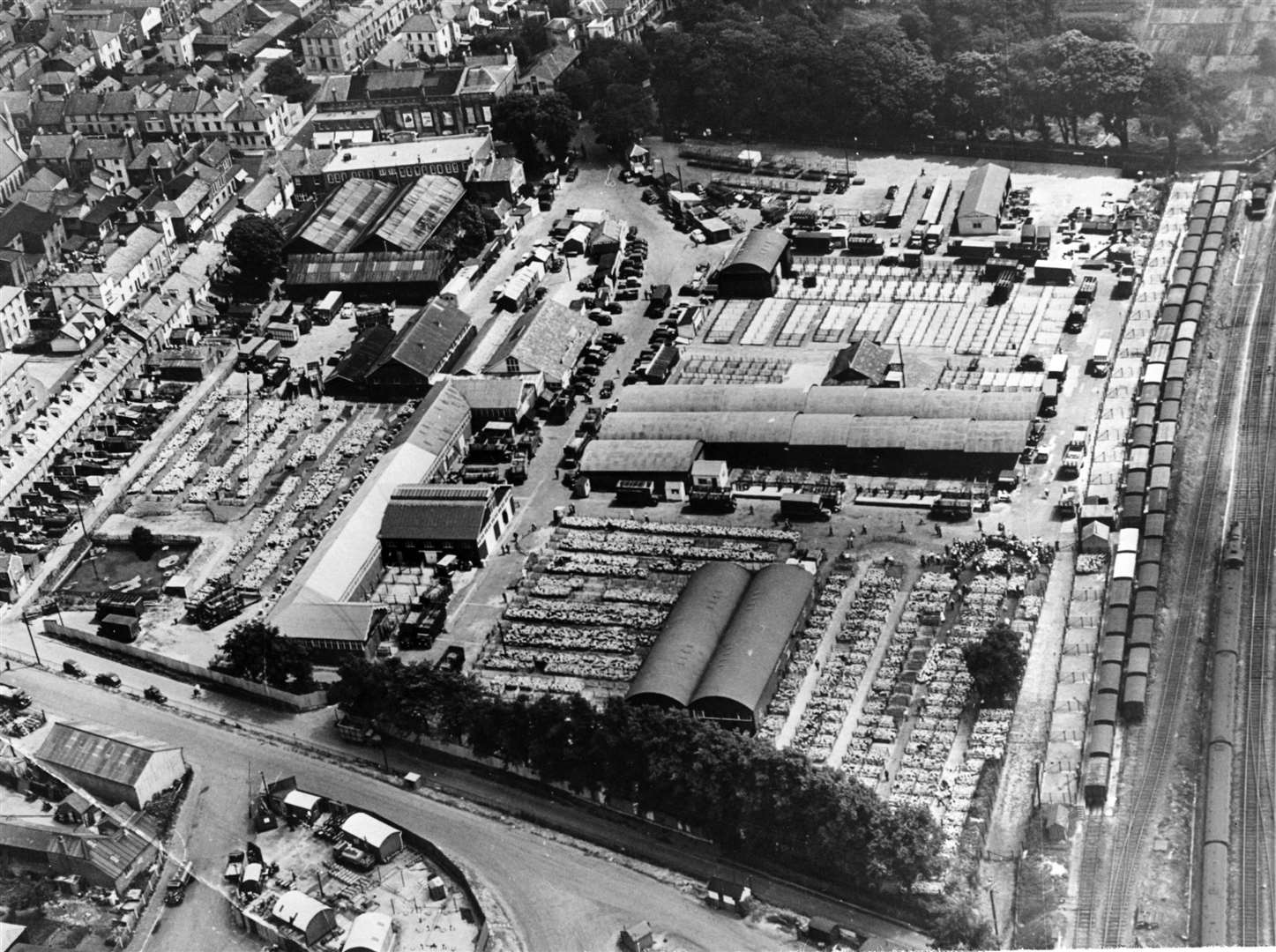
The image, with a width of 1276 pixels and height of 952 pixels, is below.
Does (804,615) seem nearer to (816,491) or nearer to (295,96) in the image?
(816,491)

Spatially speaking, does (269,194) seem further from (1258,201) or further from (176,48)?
(1258,201)

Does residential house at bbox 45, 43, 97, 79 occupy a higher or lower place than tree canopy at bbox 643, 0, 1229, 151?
lower

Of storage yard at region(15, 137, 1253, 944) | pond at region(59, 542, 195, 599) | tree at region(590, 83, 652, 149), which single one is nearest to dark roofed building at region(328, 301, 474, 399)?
storage yard at region(15, 137, 1253, 944)

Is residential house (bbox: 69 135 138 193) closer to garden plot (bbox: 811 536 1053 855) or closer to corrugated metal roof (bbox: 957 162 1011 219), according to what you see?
corrugated metal roof (bbox: 957 162 1011 219)

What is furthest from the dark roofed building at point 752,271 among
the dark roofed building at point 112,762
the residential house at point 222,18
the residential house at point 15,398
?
the residential house at point 222,18

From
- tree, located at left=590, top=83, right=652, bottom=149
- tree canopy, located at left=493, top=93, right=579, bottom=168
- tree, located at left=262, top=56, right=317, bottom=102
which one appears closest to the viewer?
tree canopy, located at left=493, top=93, right=579, bottom=168

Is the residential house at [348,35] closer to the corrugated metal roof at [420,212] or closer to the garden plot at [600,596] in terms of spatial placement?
the corrugated metal roof at [420,212]

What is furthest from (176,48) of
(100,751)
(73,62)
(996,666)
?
(996,666)
